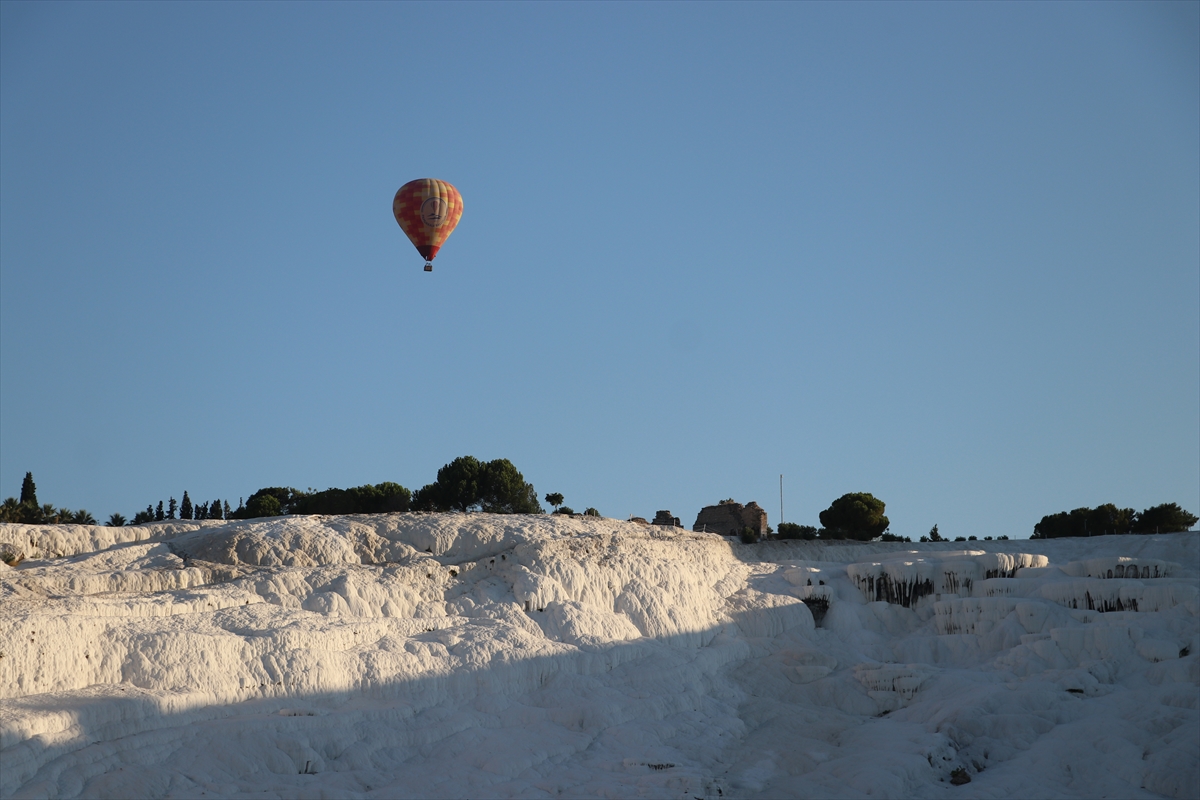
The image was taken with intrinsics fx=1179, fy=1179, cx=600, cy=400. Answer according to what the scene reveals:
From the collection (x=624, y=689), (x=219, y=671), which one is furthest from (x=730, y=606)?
(x=219, y=671)

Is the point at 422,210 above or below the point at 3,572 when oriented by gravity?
above

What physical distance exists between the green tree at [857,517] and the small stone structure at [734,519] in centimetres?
435

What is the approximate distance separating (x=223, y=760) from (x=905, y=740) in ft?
62.1

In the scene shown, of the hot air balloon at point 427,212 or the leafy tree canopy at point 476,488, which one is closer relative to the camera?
the hot air balloon at point 427,212

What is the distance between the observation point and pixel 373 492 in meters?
70.8

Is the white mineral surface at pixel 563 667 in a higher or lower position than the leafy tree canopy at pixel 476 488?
lower

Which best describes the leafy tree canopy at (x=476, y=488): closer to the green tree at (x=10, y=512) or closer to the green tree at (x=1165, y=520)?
the green tree at (x=10, y=512)

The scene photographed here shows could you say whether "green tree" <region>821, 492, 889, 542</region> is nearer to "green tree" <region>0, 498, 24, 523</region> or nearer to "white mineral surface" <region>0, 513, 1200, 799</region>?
"white mineral surface" <region>0, 513, 1200, 799</region>

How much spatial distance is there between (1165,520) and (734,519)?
25527 millimetres

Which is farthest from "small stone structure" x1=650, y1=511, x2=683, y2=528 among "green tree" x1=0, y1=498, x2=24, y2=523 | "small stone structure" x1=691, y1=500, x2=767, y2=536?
"green tree" x1=0, y1=498, x2=24, y2=523

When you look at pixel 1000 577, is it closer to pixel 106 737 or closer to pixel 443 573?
pixel 443 573

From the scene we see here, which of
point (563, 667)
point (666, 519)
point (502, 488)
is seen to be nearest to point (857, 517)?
point (666, 519)

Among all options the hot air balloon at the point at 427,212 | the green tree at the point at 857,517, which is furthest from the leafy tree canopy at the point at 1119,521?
the hot air balloon at the point at 427,212

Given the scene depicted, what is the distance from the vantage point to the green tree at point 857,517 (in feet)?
238
